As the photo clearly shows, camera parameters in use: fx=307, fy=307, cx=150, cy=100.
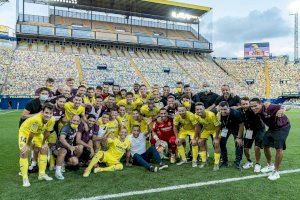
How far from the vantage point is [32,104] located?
6766 mm

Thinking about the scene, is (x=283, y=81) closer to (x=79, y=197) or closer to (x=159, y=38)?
(x=159, y=38)

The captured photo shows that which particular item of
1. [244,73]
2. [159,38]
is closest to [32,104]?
[159,38]

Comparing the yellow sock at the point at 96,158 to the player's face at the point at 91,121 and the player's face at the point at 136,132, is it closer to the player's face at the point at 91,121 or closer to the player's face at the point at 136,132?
the player's face at the point at 91,121

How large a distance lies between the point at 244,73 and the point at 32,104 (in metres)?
50.9

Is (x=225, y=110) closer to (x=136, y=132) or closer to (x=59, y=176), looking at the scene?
(x=136, y=132)

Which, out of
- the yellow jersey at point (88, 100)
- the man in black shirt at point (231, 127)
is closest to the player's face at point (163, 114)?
the man in black shirt at point (231, 127)

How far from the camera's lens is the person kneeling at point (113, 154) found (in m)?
6.98

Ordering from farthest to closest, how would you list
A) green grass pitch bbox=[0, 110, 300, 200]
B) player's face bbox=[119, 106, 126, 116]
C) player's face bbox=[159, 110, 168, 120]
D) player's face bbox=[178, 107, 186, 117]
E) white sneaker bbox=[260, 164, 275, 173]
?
player's face bbox=[119, 106, 126, 116], player's face bbox=[159, 110, 168, 120], player's face bbox=[178, 107, 186, 117], white sneaker bbox=[260, 164, 275, 173], green grass pitch bbox=[0, 110, 300, 200]

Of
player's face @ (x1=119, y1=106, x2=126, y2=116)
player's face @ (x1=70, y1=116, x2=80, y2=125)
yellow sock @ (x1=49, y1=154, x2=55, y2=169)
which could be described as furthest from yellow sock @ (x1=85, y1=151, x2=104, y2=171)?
player's face @ (x1=119, y1=106, x2=126, y2=116)

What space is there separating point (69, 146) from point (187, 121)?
3.04 m

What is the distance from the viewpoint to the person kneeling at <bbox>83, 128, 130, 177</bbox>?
6.98 metres

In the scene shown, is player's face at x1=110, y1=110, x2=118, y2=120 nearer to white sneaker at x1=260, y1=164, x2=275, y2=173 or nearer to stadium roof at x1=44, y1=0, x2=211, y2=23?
white sneaker at x1=260, y1=164, x2=275, y2=173

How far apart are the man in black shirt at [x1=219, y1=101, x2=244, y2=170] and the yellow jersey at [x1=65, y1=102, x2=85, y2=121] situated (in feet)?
10.9

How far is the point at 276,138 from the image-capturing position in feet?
20.6
